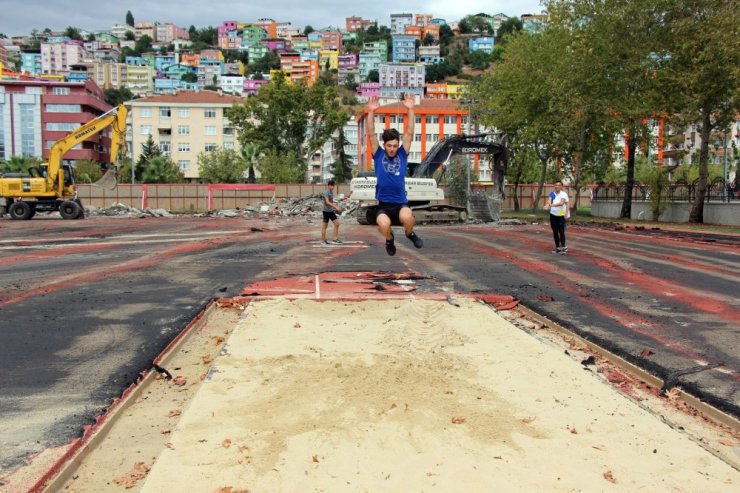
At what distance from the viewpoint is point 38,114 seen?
106 meters

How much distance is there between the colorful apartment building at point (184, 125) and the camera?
104 metres

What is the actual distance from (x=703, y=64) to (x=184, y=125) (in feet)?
292

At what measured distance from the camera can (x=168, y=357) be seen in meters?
7.21

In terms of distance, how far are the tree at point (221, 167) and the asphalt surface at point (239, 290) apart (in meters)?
Result: 62.8

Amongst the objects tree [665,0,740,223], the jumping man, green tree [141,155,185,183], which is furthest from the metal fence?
green tree [141,155,185,183]

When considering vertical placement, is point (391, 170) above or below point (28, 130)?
below

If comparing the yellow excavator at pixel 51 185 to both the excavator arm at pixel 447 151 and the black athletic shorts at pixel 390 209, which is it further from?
the black athletic shorts at pixel 390 209

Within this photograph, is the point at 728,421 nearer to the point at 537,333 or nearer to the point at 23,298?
the point at 537,333

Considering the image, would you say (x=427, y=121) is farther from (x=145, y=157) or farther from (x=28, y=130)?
(x=28, y=130)

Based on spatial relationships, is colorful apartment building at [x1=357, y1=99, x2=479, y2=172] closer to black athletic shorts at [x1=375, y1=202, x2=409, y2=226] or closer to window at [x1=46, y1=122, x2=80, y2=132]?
window at [x1=46, y1=122, x2=80, y2=132]

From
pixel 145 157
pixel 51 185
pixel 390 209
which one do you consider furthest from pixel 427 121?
pixel 390 209

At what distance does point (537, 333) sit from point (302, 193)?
165 feet

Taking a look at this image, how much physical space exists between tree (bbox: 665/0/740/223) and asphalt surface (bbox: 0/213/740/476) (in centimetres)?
1131

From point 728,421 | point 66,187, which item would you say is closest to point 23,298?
point 728,421
